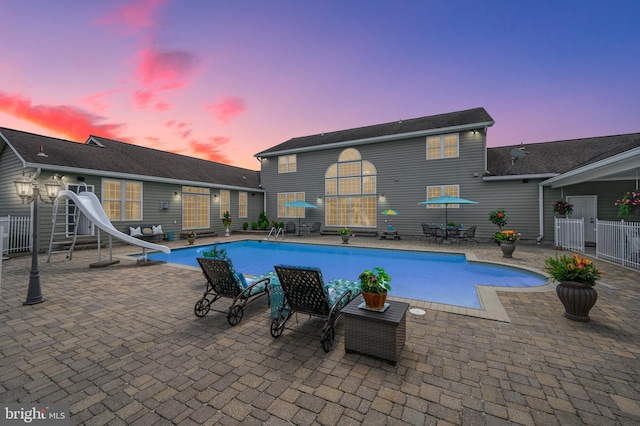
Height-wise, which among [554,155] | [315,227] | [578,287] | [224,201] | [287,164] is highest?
[287,164]

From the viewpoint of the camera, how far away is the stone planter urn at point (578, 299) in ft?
12.3

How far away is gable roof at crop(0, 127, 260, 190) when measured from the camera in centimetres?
1071

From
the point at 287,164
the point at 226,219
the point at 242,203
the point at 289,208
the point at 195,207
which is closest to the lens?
the point at 195,207

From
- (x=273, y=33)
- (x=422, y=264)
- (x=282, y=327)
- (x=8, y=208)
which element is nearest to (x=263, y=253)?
(x=422, y=264)

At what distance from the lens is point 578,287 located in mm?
3822

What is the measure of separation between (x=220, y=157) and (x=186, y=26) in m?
16.7

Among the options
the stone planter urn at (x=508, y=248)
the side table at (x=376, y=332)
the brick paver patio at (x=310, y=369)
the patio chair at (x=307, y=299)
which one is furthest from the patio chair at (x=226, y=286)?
the stone planter urn at (x=508, y=248)

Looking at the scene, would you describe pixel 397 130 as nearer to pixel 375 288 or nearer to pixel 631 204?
pixel 631 204

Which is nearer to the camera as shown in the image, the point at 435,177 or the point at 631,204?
the point at 631,204

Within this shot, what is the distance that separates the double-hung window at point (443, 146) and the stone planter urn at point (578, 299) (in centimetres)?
1228

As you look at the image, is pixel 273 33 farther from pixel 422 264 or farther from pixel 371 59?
pixel 422 264

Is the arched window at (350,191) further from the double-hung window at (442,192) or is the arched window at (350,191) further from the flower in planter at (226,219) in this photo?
the flower in planter at (226,219)

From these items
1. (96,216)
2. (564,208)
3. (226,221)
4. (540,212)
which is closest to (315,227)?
(226,221)

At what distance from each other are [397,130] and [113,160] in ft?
54.1
